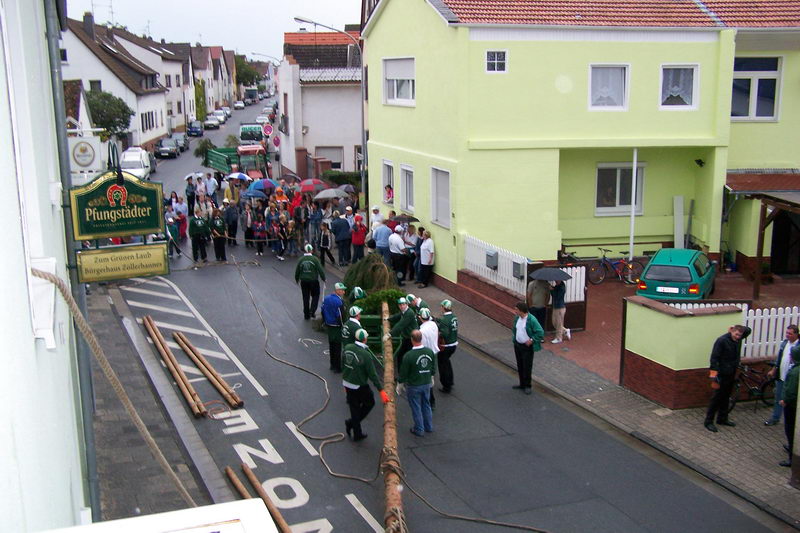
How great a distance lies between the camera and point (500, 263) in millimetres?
18438

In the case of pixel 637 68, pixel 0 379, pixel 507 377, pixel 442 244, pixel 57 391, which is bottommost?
pixel 507 377

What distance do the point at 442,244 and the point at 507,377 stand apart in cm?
734

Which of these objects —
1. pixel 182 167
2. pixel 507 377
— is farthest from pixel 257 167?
pixel 507 377

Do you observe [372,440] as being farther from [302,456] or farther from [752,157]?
[752,157]

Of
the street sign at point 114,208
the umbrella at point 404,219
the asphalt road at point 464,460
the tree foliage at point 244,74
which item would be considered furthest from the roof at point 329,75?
the tree foliage at point 244,74

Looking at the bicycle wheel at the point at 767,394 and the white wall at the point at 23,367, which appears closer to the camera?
the white wall at the point at 23,367

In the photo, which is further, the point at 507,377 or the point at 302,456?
the point at 507,377

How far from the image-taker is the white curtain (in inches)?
854

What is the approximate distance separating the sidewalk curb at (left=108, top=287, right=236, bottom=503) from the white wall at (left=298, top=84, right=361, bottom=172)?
23.6 m

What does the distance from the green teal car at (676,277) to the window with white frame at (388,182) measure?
949 cm

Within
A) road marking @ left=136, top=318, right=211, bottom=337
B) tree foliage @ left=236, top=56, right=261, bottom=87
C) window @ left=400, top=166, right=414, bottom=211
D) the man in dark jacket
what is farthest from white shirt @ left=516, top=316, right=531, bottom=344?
tree foliage @ left=236, top=56, right=261, bottom=87

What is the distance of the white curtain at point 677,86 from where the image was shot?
854 inches

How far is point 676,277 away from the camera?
60.2ft

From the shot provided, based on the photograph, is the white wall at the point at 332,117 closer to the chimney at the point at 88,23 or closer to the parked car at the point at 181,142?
the parked car at the point at 181,142
